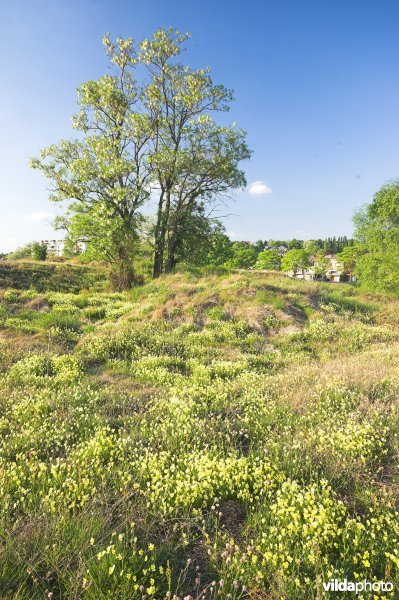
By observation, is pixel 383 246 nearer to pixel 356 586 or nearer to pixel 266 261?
pixel 356 586

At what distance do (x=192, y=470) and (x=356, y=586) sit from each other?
2236 mm

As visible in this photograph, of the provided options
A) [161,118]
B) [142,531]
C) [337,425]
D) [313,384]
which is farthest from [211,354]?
[161,118]

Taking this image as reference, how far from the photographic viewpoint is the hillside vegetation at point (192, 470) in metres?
3.09

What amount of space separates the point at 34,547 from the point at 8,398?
4459mm

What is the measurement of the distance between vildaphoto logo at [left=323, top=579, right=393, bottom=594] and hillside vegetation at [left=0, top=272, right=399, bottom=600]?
7 cm

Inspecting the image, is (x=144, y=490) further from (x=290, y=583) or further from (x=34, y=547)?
(x=290, y=583)

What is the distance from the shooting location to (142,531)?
364 centimetres

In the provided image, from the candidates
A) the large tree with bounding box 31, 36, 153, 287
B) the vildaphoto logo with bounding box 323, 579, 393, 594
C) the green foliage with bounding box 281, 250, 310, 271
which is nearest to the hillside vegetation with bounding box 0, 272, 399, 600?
the vildaphoto logo with bounding box 323, 579, 393, 594

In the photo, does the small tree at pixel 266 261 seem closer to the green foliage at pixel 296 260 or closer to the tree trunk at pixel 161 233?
the green foliage at pixel 296 260

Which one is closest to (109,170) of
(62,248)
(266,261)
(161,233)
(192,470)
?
(161,233)

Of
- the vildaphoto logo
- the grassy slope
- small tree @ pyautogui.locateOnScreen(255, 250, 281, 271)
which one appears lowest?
the vildaphoto logo

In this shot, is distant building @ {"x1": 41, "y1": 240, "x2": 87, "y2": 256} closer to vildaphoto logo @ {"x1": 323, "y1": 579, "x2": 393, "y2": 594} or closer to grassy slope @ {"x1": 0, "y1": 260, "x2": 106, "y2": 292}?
grassy slope @ {"x1": 0, "y1": 260, "x2": 106, "y2": 292}

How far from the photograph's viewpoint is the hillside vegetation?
3088mm

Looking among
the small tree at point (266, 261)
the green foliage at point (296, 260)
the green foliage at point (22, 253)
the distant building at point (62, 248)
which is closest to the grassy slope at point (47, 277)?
the distant building at point (62, 248)
